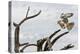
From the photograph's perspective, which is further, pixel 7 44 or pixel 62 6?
pixel 62 6

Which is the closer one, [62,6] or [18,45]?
[18,45]

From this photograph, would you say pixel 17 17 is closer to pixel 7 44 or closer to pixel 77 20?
pixel 7 44

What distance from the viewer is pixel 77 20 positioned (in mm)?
1735

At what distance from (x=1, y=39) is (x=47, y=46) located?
478 millimetres

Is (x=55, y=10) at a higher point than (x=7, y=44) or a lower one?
higher

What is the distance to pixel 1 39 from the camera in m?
1.54

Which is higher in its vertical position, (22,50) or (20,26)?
(20,26)

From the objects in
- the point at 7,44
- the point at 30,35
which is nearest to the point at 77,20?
the point at 30,35

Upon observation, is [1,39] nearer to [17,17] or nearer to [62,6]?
[17,17]

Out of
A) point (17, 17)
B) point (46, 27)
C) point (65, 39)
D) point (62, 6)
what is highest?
point (62, 6)

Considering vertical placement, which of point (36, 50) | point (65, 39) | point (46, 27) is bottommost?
point (36, 50)

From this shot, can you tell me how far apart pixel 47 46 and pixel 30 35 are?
22cm

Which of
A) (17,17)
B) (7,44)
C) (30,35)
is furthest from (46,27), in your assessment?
(7,44)

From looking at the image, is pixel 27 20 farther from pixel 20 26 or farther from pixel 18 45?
pixel 18 45
